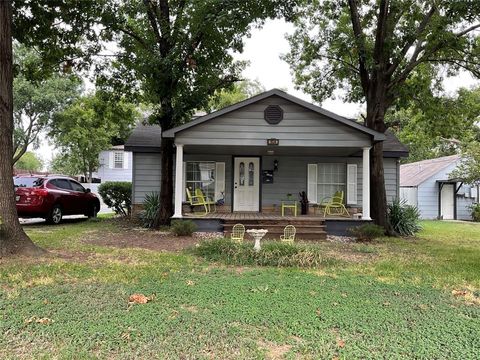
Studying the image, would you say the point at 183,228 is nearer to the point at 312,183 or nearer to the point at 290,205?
the point at 290,205

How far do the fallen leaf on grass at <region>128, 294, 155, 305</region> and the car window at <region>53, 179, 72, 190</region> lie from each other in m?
9.41

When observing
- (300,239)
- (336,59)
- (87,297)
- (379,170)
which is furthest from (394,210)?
(87,297)

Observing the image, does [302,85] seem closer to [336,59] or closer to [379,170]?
[336,59]

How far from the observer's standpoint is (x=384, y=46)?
11.2 metres

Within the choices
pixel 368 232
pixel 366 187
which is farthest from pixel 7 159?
pixel 366 187

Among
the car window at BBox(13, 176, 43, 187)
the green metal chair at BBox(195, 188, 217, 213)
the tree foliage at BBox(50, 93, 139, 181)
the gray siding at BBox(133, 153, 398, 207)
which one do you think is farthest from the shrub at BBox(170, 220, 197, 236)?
the tree foliage at BBox(50, 93, 139, 181)

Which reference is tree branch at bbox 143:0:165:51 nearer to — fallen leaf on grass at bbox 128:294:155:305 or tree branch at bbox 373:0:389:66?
tree branch at bbox 373:0:389:66

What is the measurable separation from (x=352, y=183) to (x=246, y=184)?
3924 millimetres

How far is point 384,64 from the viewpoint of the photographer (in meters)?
11.5

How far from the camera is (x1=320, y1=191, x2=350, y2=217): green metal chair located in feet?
42.1

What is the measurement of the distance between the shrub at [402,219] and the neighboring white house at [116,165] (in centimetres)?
2212

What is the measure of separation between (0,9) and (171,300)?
5914 mm

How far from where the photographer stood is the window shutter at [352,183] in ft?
45.1

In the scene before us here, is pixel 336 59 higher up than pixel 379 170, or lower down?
higher up
